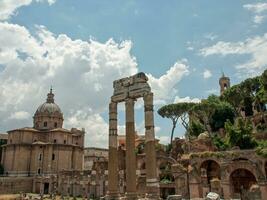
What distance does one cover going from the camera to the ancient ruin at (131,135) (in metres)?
16.2

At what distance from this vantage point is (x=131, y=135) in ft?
58.3

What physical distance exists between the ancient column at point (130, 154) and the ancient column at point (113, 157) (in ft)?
2.83

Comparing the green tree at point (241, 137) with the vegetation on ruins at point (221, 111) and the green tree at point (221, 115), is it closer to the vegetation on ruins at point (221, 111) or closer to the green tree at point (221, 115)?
the vegetation on ruins at point (221, 111)

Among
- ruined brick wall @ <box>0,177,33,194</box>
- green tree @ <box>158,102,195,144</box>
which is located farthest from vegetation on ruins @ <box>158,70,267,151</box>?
ruined brick wall @ <box>0,177,33,194</box>

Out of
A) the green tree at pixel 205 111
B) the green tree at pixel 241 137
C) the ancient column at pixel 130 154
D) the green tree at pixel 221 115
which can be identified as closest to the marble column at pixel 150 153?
the ancient column at pixel 130 154

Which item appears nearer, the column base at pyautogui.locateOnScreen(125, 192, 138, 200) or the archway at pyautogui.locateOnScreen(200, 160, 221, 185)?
the column base at pyautogui.locateOnScreen(125, 192, 138, 200)

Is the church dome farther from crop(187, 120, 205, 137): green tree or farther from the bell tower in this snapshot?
the bell tower

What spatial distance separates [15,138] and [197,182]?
36.0 metres

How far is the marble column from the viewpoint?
1592 centimetres

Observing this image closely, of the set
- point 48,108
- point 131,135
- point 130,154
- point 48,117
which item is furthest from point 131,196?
point 48,108

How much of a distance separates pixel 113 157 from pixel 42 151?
3649 centimetres

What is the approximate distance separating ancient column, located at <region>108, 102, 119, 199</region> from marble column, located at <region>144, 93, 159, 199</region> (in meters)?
2.44

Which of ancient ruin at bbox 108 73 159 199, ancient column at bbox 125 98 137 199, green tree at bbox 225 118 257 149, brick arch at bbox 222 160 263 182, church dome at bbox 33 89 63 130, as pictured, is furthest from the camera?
church dome at bbox 33 89 63 130

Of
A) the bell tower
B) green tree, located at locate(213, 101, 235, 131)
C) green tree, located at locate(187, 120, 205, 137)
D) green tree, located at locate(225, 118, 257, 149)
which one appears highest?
the bell tower
